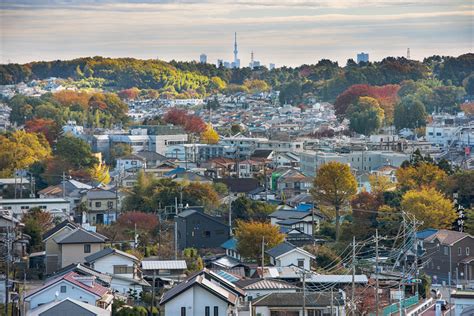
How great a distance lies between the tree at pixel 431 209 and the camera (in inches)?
570

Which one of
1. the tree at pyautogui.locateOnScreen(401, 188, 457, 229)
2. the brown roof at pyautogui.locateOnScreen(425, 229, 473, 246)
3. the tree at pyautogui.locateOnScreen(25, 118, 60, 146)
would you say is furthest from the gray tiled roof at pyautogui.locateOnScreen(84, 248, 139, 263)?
the tree at pyautogui.locateOnScreen(25, 118, 60, 146)

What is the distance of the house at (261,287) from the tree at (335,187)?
4.89m

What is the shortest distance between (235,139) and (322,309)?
1745 centimetres

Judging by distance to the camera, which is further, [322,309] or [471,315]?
[322,309]

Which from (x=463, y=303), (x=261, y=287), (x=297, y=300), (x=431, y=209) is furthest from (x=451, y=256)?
(x=463, y=303)

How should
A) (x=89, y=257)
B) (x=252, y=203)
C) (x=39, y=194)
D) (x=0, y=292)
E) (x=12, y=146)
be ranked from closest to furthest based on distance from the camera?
(x=0, y=292) < (x=89, y=257) < (x=252, y=203) < (x=39, y=194) < (x=12, y=146)

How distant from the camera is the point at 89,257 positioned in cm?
1214

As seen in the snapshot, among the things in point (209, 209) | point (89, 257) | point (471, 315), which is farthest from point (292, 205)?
point (471, 315)

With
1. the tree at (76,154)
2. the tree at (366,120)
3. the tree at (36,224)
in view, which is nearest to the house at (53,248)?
the tree at (36,224)

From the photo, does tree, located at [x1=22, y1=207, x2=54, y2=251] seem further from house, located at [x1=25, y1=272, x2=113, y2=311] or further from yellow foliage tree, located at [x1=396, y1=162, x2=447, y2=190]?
yellow foliage tree, located at [x1=396, y1=162, x2=447, y2=190]

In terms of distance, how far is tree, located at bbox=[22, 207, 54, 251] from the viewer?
14195mm

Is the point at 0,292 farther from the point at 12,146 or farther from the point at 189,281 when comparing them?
the point at 12,146

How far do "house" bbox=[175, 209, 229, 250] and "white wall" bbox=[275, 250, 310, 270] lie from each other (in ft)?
7.58

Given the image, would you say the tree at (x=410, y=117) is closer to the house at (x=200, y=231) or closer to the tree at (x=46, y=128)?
the tree at (x=46, y=128)
